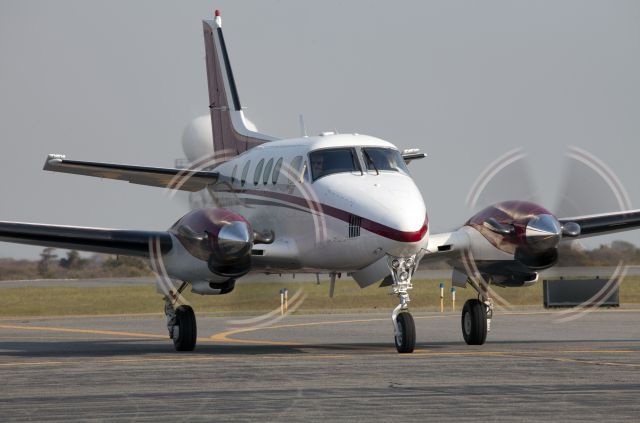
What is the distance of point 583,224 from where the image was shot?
23.2m

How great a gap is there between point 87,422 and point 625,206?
49.7ft

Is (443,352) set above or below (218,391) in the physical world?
below

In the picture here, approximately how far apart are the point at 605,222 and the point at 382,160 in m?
5.28

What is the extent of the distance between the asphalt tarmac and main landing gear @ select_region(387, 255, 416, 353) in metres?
0.35

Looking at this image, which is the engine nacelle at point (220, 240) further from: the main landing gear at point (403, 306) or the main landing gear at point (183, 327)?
the main landing gear at point (403, 306)

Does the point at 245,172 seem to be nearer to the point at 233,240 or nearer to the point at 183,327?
the point at 183,327

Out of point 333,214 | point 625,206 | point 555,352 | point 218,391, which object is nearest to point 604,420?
point 218,391

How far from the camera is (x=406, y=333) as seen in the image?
64.0 feet

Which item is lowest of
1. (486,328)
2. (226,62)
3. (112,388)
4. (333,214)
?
(486,328)

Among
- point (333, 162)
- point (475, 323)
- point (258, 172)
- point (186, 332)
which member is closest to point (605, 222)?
point (475, 323)

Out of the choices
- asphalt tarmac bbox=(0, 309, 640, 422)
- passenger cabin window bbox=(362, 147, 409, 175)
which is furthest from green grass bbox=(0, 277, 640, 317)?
passenger cabin window bbox=(362, 147, 409, 175)

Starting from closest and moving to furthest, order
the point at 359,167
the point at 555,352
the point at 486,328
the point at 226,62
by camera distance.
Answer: the point at 555,352 < the point at 359,167 < the point at 486,328 < the point at 226,62

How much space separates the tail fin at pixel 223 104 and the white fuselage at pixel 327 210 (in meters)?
5.46

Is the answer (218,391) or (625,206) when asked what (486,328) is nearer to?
(625,206)
